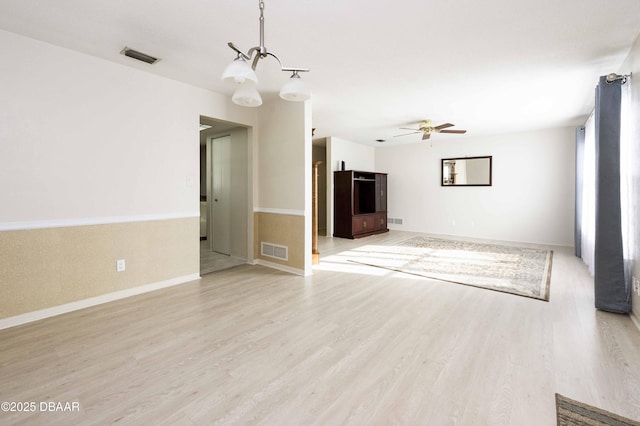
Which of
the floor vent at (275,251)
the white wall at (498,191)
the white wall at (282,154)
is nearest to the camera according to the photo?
the white wall at (282,154)

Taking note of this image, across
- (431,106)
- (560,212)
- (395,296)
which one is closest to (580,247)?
(560,212)

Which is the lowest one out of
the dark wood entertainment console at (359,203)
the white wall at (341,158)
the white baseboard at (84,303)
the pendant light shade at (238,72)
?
the white baseboard at (84,303)

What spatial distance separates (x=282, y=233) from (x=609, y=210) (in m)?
3.66

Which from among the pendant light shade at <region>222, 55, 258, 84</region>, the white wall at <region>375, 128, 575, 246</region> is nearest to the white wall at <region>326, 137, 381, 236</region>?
the white wall at <region>375, 128, 575, 246</region>

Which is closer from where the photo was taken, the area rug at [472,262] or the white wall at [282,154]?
the area rug at [472,262]

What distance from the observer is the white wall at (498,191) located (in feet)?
20.6

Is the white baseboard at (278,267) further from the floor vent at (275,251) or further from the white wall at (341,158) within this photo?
the white wall at (341,158)

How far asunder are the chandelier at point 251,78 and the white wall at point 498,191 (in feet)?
20.7

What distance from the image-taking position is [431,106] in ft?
15.4

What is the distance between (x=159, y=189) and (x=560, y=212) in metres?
7.48

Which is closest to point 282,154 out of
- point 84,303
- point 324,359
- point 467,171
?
point 84,303

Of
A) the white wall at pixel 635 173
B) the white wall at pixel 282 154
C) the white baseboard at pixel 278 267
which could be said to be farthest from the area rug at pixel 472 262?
the white wall at pixel 282 154

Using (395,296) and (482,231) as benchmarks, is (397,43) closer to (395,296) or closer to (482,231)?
(395,296)

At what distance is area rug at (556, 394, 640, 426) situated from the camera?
1482mm
